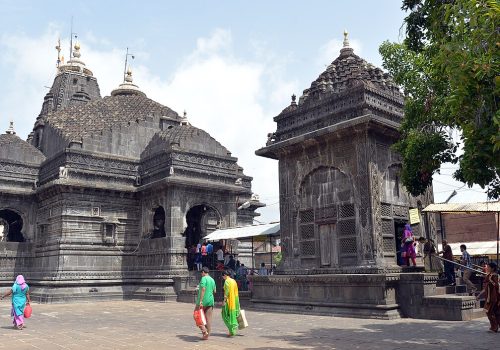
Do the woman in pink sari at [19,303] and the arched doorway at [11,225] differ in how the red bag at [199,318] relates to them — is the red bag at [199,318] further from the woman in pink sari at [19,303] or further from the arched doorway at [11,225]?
the arched doorway at [11,225]

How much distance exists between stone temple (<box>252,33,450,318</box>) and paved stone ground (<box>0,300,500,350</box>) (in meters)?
1.02

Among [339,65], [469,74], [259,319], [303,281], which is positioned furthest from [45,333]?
[339,65]

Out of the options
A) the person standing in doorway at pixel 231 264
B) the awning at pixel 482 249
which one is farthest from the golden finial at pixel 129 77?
the awning at pixel 482 249

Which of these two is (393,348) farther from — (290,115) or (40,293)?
(40,293)

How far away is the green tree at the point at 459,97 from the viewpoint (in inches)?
241

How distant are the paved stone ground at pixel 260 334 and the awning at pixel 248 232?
5366 millimetres

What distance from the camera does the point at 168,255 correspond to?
22516mm

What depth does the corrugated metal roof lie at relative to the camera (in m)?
15.6

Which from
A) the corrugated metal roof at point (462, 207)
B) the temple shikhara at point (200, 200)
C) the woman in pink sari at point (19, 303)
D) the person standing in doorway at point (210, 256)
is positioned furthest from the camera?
the person standing in doorway at point (210, 256)

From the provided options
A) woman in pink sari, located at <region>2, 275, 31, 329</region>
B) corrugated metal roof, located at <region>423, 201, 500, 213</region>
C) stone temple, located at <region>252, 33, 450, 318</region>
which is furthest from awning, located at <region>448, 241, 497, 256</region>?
woman in pink sari, located at <region>2, 275, 31, 329</region>

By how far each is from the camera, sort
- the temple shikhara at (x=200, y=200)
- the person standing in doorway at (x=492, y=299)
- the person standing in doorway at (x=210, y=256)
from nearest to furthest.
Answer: the person standing in doorway at (x=492, y=299)
the temple shikhara at (x=200, y=200)
the person standing in doorway at (x=210, y=256)

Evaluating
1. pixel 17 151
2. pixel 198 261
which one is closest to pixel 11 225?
pixel 17 151

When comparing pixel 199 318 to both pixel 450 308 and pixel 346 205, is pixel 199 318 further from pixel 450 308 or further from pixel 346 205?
pixel 346 205

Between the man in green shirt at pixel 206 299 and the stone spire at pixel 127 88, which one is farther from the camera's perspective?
the stone spire at pixel 127 88
